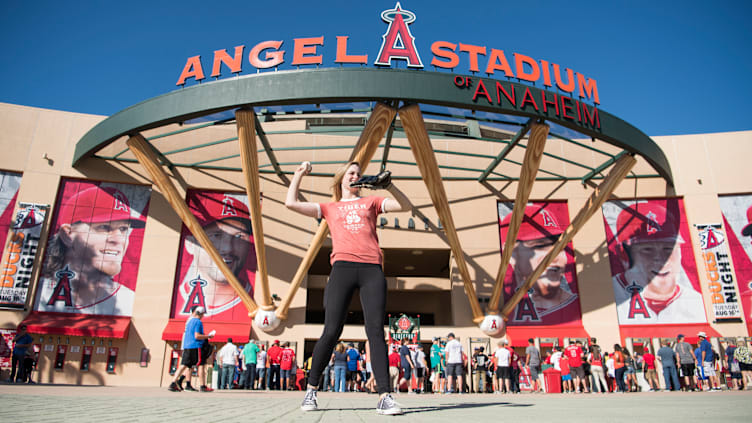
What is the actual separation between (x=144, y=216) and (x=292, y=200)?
1762cm

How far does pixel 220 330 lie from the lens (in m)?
18.5

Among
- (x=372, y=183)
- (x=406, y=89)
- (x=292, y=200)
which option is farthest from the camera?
(x=406, y=89)

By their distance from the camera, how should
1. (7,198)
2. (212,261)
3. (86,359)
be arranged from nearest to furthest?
(86,359), (7,198), (212,261)

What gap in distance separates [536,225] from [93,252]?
18631 mm

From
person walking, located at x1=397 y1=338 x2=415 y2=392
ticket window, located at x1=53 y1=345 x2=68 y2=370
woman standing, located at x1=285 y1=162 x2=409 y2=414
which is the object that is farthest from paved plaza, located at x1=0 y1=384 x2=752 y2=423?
ticket window, located at x1=53 y1=345 x2=68 y2=370

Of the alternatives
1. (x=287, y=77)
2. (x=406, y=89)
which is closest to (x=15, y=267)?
(x=287, y=77)

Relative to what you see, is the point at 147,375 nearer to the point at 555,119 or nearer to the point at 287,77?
the point at 287,77

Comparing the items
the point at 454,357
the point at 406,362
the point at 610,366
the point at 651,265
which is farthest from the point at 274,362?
the point at 651,265

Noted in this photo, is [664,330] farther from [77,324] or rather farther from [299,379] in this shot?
[77,324]

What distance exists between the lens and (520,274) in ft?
66.8

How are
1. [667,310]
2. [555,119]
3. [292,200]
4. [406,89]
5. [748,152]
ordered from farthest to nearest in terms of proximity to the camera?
[748,152]
[667,310]
[555,119]
[406,89]
[292,200]

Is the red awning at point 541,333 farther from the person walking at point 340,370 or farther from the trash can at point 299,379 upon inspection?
the trash can at point 299,379

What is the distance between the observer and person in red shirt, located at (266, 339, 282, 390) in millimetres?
15094

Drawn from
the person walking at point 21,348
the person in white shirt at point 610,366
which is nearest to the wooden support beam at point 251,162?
the person walking at point 21,348
